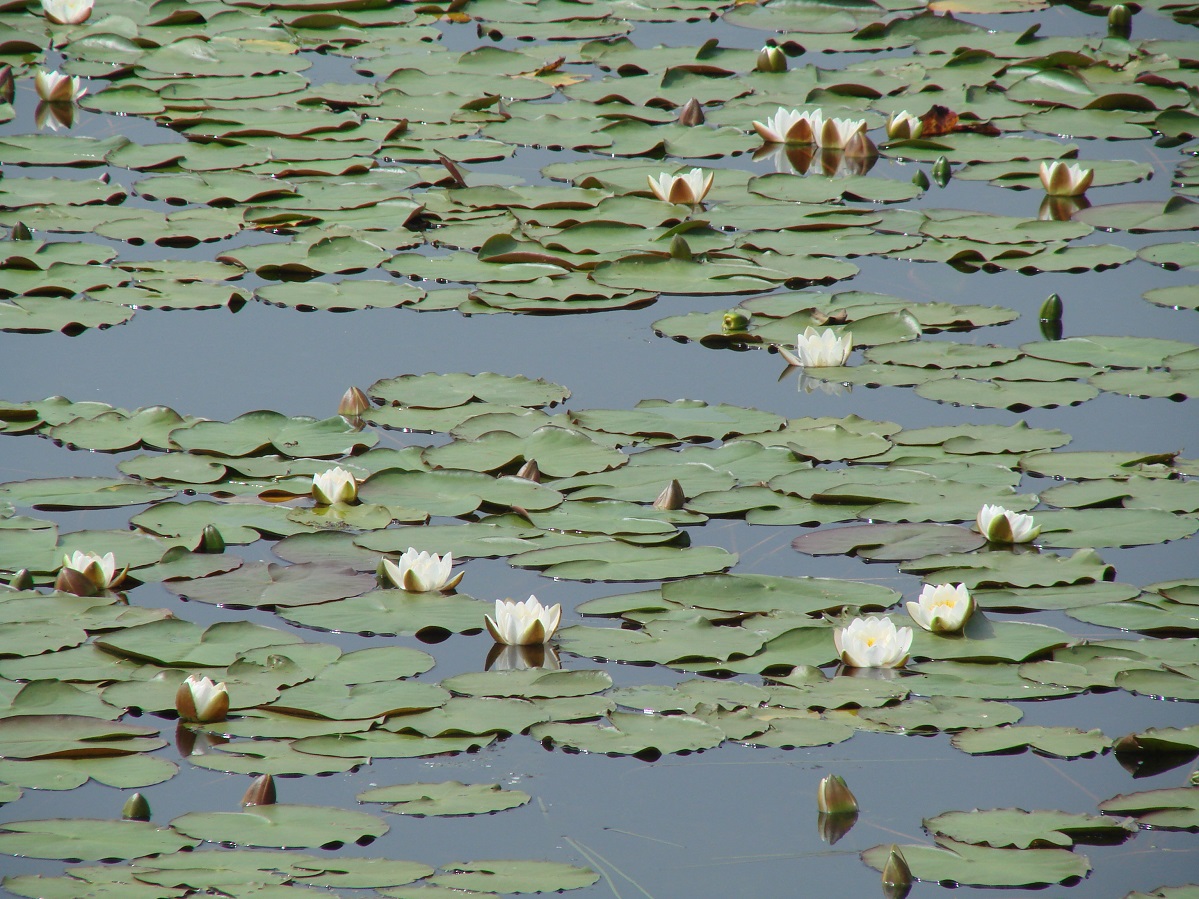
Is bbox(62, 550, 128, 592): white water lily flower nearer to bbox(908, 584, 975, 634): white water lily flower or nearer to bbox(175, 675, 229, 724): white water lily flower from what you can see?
bbox(175, 675, 229, 724): white water lily flower

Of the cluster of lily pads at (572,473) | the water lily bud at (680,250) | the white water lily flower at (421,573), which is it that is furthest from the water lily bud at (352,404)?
the water lily bud at (680,250)

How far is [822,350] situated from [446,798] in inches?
93.4

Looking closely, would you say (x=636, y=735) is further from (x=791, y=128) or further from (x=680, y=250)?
(x=791, y=128)

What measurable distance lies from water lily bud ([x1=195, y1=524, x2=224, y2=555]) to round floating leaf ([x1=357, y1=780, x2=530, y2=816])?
104cm

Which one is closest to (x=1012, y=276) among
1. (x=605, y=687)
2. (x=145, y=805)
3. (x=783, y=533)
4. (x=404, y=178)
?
(x=783, y=533)

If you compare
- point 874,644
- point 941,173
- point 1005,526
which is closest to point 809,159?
point 941,173

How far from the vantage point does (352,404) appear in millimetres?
4434

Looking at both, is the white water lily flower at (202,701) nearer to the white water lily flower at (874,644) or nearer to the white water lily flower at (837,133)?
the white water lily flower at (874,644)

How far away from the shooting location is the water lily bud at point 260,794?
280cm

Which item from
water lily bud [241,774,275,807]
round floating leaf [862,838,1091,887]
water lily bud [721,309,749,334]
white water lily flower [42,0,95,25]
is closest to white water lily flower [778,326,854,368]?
water lily bud [721,309,749,334]

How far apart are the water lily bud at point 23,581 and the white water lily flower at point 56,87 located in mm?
4424

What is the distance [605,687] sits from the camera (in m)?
3.19

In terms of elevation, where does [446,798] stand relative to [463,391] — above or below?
below

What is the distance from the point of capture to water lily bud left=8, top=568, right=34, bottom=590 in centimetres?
352
